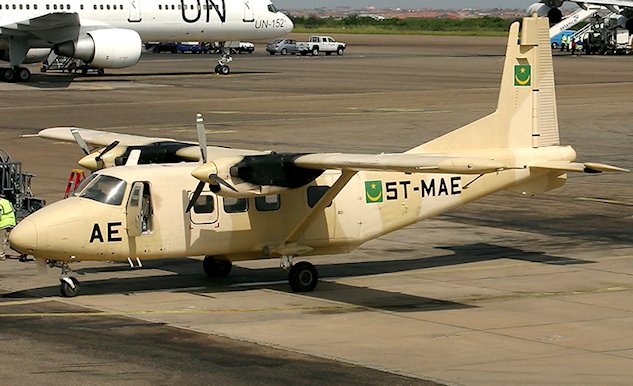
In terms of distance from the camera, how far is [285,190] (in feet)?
75.2

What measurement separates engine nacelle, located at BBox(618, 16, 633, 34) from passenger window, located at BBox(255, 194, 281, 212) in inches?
3500

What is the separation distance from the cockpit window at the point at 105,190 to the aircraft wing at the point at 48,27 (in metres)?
47.7

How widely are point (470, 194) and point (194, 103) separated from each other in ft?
130

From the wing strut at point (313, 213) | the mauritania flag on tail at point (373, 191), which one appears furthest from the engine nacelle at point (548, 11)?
the wing strut at point (313, 213)

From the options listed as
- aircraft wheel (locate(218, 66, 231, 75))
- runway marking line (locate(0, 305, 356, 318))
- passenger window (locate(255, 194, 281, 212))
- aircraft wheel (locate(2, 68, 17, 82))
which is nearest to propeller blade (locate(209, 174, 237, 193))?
passenger window (locate(255, 194, 281, 212))

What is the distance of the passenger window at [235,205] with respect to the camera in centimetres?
2311

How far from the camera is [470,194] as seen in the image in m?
25.7

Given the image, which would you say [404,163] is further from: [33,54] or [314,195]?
[33,54]

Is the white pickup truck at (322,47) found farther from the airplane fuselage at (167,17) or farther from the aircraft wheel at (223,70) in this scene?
the airplane fuselage at (167,17)

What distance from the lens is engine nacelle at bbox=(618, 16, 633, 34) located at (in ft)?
353

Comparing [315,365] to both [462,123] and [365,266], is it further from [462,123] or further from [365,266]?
[462,123]

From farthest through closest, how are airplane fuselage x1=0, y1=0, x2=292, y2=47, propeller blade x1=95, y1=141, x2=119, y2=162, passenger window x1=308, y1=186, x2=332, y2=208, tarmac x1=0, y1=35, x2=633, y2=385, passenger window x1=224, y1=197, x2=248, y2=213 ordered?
airplane fuselage x1=0, y1=0, x2=292, y2=47 < propeller blade x1=95, y1=141, x2=119, y2=162 < passenger window x1=308, y1=186, x2=332, y2=208 < passenger window x1=224, y1=197, x2=248, y2=213 < tarmac x1=0, y1=35, x2=633, y2=385

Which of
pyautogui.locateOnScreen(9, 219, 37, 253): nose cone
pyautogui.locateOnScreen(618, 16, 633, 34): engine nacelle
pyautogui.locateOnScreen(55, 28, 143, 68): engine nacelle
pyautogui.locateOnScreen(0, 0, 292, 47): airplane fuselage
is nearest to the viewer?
pyautogui.locateOnScreen(9, 219, 37, 253): nose cone

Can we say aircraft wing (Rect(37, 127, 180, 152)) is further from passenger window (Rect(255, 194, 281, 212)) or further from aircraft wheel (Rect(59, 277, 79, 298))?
aircraft wheel (Rect(59, 277, 79, 298))
